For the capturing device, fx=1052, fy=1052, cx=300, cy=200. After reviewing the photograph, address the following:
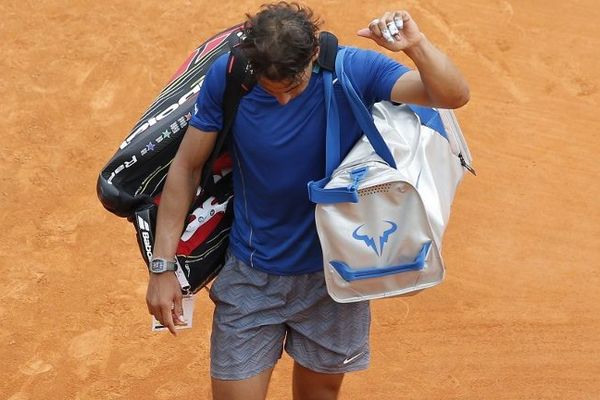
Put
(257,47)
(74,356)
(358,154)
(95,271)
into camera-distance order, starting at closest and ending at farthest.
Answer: (257,47), (358,154), (74,356), (95,271)

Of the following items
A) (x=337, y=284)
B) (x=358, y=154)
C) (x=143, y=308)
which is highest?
(x=358, y=154)

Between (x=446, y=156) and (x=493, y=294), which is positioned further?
(x=493, y=294)

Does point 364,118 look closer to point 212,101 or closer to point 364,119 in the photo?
point 364,119

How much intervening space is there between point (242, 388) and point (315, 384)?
0.41 m

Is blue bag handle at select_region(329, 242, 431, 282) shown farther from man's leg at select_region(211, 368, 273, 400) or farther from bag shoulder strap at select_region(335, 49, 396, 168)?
man's leg at select_region(211, 368, 273, 400)

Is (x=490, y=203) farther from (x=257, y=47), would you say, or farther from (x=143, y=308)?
(x=257, y=47)

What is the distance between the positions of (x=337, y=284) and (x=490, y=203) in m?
3.15

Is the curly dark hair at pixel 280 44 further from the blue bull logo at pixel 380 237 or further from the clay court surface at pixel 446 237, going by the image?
the clay court surface at pixel 446 237

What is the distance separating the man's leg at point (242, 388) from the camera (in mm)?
4008

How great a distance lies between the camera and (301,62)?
344cm

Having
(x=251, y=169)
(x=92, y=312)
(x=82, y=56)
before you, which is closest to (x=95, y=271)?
(x=92, y=312)

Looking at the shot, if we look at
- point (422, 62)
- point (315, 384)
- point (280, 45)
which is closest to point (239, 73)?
point (280, 45)

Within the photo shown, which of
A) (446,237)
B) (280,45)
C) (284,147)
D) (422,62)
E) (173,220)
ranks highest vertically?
(280,45)

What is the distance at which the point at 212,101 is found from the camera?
12.1 ft
